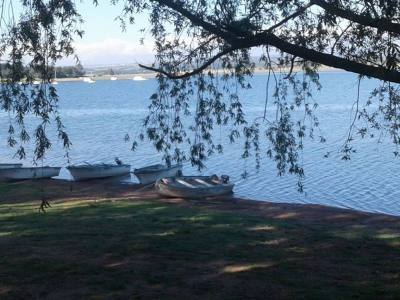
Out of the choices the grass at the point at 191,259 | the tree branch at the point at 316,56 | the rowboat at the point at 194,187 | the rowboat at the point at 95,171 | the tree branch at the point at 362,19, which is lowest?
the rowboat at the point at 95,171

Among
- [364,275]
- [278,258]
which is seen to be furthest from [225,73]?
[364,275]

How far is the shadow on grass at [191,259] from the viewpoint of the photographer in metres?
7.59

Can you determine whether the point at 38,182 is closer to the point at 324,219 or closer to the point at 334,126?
the point at 324,219

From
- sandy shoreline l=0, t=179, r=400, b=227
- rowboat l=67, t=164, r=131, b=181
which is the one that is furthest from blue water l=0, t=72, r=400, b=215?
rowboat l=67, t=164, r=131, b=181

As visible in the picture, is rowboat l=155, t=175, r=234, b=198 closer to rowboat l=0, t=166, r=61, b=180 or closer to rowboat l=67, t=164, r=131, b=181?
rowboat l=67, t=164, r=131, b=181

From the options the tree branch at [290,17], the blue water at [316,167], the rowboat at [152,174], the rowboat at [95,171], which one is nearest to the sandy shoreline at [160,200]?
the rowboat at [95,171]

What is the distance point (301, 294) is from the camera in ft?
24.3

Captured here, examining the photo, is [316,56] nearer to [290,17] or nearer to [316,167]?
[290,17]

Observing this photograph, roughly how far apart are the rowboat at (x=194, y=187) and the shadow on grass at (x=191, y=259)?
732cm

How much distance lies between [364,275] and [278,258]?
141 centimetres

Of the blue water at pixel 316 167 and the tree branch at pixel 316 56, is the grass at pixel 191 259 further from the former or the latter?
the blue water at pixel 316 167

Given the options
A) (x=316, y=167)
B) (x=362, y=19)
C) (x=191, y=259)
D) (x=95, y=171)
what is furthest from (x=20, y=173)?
(x=362, y=19)

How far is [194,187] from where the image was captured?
22.0m

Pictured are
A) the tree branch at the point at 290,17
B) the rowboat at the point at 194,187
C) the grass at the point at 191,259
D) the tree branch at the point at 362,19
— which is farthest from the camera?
the rowboat at the point at 194,187
